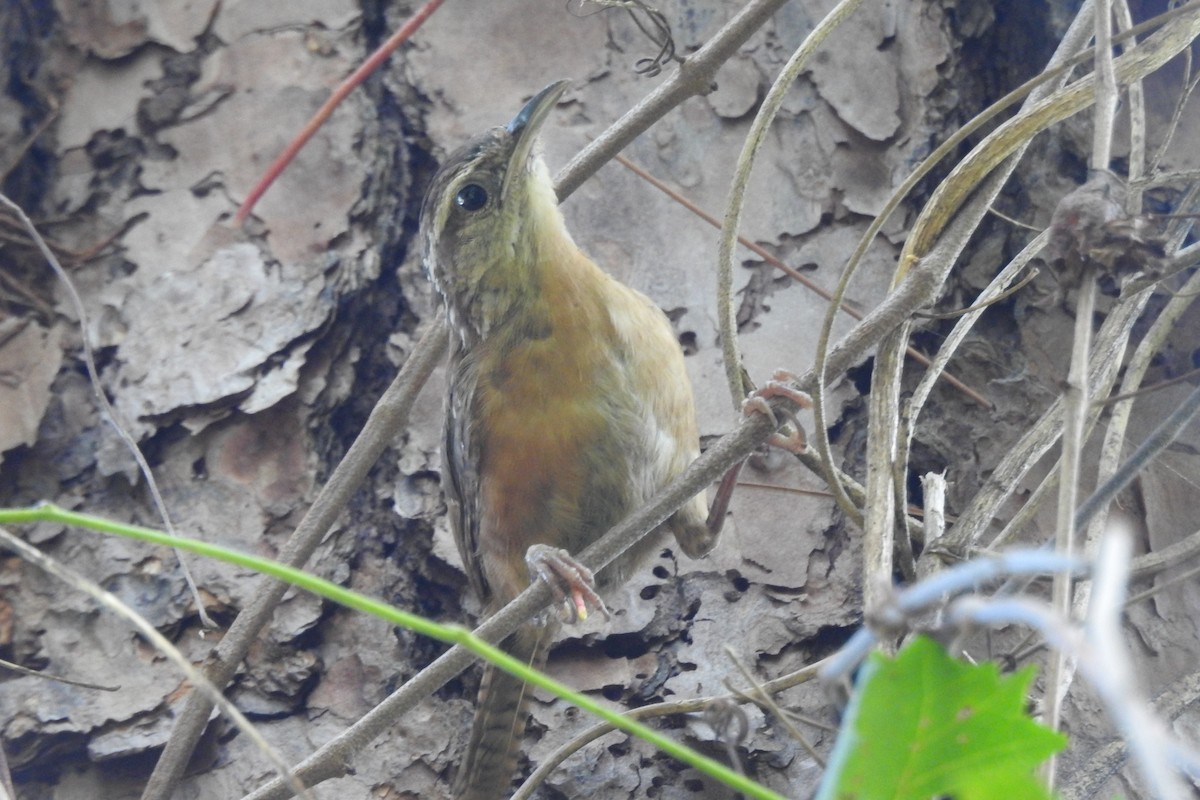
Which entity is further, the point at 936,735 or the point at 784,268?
the point at 784,268

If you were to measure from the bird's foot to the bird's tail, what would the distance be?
1.00 metres

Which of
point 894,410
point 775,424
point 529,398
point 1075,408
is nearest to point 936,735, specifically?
point 1075,408

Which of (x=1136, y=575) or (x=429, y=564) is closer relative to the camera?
(x=1136, y=575)

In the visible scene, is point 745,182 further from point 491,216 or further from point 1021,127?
point 491,216

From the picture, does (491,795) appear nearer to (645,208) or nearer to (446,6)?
(645,208)

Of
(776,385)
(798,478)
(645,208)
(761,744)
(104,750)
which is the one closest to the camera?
(776,385)

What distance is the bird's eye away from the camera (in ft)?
12.0

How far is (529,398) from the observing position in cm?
342

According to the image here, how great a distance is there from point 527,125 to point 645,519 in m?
1.54

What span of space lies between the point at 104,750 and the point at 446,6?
2.79m

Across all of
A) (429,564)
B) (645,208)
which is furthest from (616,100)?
(429,564)

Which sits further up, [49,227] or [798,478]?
[49,227]

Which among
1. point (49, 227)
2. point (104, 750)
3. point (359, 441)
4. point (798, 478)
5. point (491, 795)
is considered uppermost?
point (49, 227)

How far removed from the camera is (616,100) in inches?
159
